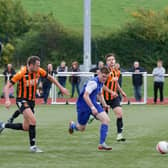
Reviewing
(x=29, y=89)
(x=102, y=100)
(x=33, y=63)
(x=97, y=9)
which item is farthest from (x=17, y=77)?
(x=97, y=9)

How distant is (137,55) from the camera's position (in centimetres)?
4816

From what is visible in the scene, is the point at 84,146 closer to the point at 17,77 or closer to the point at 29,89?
the point at 29,89

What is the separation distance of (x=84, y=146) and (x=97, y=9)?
186ft

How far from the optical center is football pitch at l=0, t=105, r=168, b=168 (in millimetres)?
11766

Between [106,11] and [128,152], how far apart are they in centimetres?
5696

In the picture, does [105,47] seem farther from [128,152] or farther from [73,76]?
[128,152]

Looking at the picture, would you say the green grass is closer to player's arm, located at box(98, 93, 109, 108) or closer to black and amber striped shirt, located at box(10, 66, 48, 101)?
player's arm, located at box(98, 93, 109, 108)

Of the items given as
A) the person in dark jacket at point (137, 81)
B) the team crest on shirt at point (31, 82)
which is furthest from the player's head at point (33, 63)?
the person in dark jacket at point (137, 81)

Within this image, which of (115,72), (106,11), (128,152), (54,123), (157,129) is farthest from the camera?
(106,11)

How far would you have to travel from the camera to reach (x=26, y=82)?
1345 cm

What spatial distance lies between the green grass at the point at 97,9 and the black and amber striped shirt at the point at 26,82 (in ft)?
161

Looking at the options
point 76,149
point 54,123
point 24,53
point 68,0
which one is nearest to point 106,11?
point 68,0

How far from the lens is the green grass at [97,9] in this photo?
65.2m

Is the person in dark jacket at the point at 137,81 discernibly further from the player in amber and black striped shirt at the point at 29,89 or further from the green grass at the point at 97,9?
the green grass at the point at 97,9
